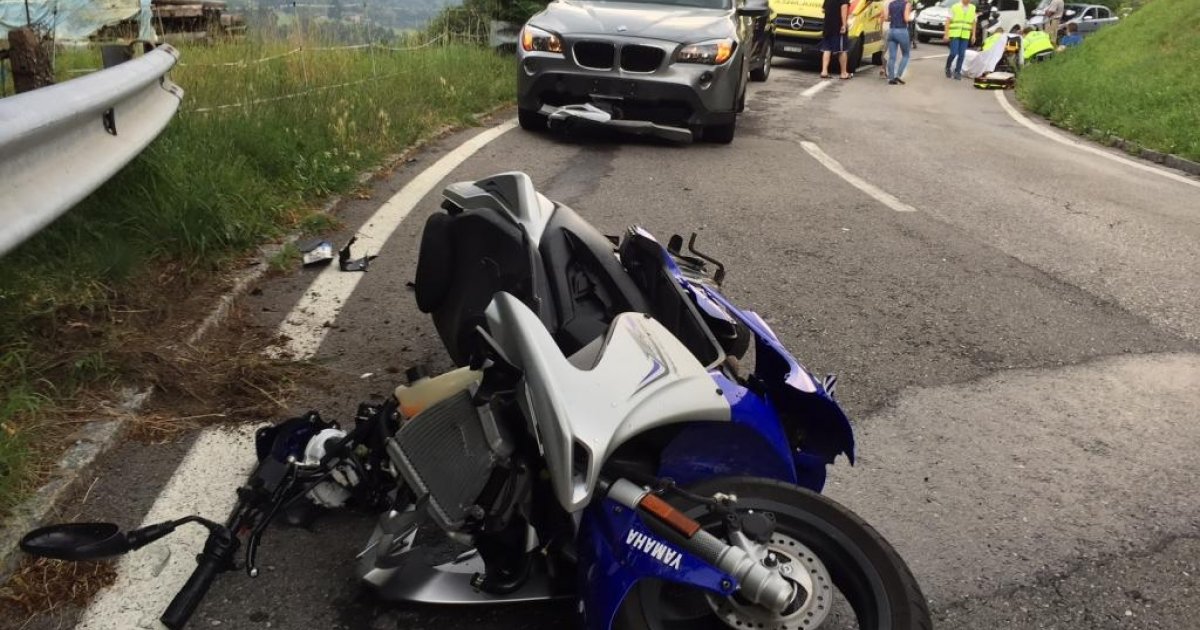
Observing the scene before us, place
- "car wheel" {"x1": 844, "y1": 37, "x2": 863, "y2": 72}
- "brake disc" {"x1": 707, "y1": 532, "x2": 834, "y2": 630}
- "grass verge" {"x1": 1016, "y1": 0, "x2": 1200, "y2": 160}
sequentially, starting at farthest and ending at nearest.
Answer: "car wheel" {"x1": 844, "y1": 37, "x2": 863, "y2": 72} < "grass verge" {"x1": 1016, "y1": 0, "x2": 1200, "y2": 160} < "brake disc" {"x1": 707, "y1": 532, "x2": 834, "y2": 630}

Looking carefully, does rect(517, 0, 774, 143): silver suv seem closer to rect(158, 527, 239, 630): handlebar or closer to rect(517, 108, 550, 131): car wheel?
rect(517, 108, 550, 131): car wheel

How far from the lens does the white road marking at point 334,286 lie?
394 centimetres

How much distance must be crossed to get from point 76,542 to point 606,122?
Result: 676 centimetres

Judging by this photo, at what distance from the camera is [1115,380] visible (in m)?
4.14

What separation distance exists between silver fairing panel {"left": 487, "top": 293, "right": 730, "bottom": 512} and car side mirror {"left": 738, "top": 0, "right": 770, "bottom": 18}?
781 centimetres

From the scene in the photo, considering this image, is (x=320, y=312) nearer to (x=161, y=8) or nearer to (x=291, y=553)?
(x=291, y=553)

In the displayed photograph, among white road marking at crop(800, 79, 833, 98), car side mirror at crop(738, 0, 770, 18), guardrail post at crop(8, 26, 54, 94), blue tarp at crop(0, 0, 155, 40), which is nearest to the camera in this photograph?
guardrail post at crop(8, 26, 54, 94)

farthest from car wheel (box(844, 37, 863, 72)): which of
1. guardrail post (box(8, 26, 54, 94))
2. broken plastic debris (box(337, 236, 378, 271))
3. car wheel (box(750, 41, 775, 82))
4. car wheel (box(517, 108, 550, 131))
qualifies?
guardrail post (box(8, 26, 54, 94))

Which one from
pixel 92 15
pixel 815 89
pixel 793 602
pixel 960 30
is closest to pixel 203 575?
pixel 793 602

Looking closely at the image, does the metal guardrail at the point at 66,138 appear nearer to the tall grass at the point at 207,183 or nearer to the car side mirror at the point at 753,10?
the tall grass at the point at 207,183

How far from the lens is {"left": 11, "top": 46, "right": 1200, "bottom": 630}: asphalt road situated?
2.68m

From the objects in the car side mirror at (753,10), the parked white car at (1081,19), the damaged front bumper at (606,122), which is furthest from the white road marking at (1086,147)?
the parked white car at (1081,19)

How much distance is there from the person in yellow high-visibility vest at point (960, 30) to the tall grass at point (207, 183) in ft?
42.2

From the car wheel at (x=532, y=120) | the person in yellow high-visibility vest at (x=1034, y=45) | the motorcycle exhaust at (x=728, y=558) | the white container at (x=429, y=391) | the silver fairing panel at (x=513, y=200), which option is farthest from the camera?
the person in yellow high-visibility vest at (x=1034, y=45)
